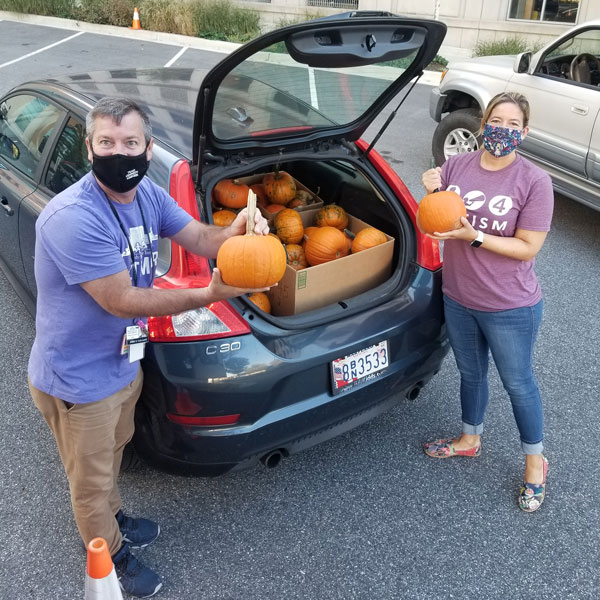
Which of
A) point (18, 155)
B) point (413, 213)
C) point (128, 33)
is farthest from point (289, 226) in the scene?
point (128, 33)

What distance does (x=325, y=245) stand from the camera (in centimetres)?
322

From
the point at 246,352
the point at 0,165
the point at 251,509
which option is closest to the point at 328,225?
the point at 246,352

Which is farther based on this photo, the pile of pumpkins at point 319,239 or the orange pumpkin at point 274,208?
the orange pumpkin at point 274,208

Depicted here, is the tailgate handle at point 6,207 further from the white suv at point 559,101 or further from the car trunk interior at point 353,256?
the white suv at point 559,101

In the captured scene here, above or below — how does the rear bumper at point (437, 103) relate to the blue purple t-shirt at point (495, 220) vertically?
below

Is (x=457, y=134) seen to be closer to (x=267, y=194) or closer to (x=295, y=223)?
(x=267, y=194)

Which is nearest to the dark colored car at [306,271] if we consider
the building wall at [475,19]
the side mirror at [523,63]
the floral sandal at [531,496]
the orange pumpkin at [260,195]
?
the orange pumpkin at [260,195]

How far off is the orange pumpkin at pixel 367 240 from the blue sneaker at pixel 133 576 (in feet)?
5.88

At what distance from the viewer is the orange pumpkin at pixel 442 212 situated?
2.56 meters

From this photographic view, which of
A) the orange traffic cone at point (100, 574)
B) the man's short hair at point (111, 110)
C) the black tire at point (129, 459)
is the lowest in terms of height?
the black tire at point (129, 459)

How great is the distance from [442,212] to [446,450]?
133cm

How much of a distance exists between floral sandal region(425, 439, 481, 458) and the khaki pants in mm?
1618

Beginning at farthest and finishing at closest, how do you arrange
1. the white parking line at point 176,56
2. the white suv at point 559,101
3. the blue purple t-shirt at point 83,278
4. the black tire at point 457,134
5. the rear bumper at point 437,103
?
the white parking line at point 176,56, the rear bumper at point 437,103, the black tire at point 457,134, the white suv at point 559,101, the blue purple t-shirt at point 83,278

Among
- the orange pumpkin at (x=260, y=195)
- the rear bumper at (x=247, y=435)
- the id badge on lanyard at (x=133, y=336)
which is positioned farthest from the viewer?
the orange pumpkin at (x=260, y=195)
